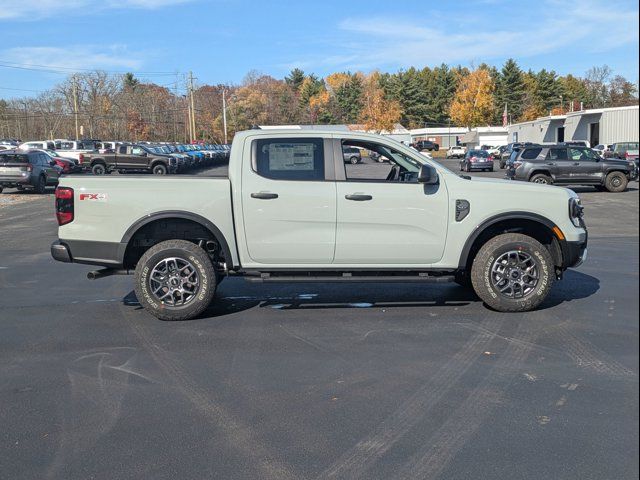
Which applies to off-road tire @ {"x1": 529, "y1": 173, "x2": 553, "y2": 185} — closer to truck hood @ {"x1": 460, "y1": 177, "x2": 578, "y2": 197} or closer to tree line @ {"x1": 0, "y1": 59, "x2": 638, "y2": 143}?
truck hood @ {"x1": 460, "y1": 177, "x2": 578, "y2": 197}

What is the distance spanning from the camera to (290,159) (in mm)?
6910

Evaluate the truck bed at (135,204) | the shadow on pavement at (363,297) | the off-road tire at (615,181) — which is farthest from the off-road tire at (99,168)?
the truck bed at (135,204)

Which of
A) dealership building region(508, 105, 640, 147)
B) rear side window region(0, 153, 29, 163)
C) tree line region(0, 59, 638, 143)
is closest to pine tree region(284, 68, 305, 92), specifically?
tree line region(0, 59, 638, 143)

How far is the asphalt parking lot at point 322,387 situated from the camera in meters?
3.71

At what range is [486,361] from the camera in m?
5.37

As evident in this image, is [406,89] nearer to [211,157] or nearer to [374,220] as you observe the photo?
[211,157]

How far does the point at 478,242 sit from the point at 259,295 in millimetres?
2807

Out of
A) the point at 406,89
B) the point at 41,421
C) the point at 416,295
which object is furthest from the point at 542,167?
the point at 406,89

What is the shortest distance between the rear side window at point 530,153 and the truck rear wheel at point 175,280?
2016cm

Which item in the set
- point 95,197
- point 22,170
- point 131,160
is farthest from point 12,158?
point 95,197

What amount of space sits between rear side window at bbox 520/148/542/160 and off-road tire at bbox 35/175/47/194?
19.7 meters

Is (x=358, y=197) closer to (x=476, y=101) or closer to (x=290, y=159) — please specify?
(x=290, y=159)

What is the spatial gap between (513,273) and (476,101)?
94902 millimetres

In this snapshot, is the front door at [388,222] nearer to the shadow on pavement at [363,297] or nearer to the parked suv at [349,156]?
the parked suv at [349,156]
